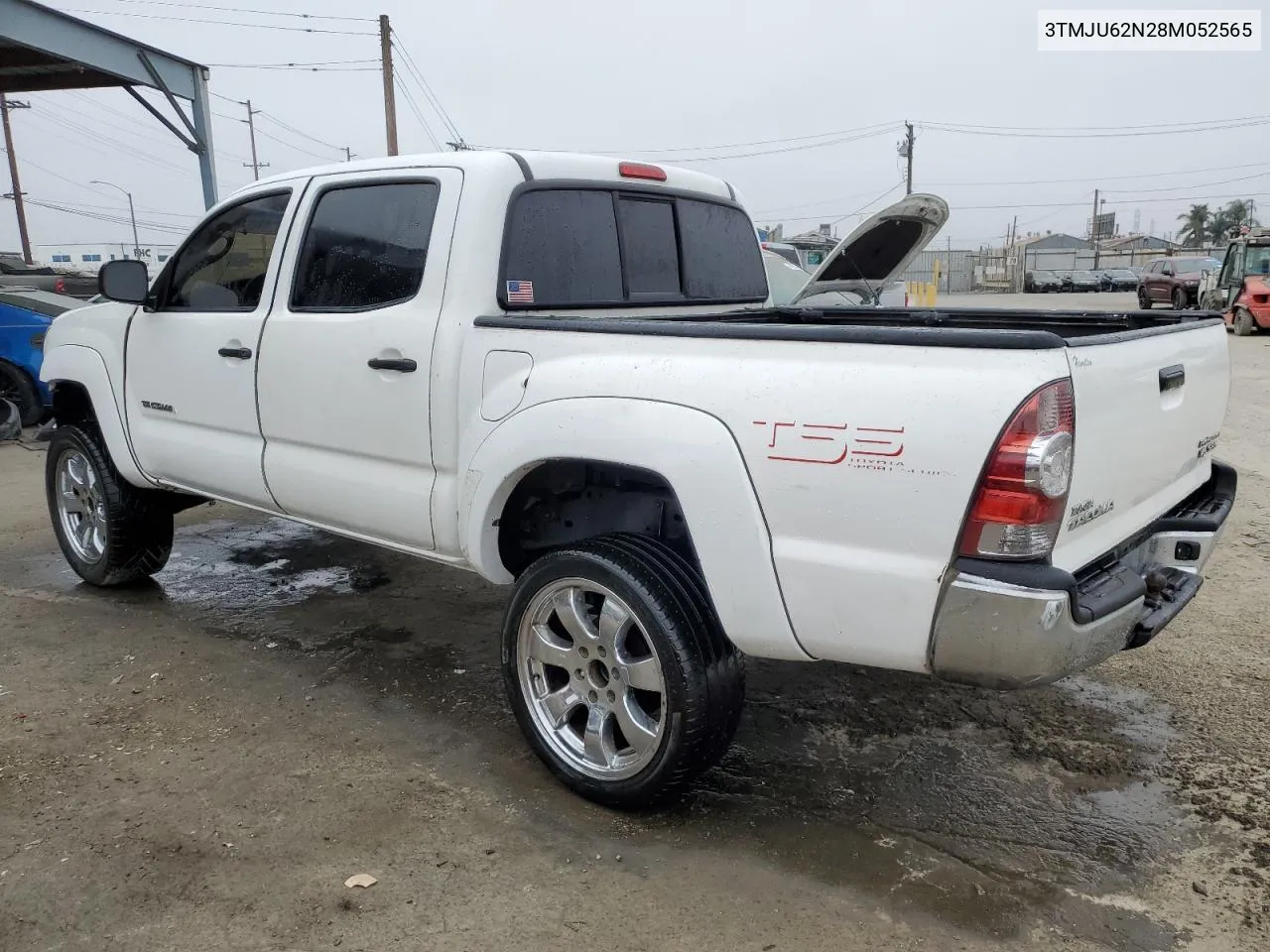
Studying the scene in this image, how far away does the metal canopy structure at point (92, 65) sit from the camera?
462 inches

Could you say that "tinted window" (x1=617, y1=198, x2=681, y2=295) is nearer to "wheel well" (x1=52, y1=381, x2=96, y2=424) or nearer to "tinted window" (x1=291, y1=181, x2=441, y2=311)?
"tinted window" (x1=291, y1=181, x2=441, y2=311)

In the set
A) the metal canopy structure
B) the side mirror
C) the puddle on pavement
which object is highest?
the metal canopy structure

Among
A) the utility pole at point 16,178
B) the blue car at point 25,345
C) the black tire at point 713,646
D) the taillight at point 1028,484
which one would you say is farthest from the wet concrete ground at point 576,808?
the utility pole at point 16,178

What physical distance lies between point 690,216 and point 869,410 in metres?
2.03

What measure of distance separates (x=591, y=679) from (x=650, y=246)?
69.3 inches

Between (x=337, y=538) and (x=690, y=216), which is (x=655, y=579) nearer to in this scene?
(x=690, y=216)

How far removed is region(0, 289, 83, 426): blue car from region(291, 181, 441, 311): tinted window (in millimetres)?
7335

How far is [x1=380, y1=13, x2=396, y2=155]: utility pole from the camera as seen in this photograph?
2636cm

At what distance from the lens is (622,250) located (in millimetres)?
3674

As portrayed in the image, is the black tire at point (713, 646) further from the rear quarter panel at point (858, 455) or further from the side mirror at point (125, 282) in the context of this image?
the side mirror at point (125, 282)

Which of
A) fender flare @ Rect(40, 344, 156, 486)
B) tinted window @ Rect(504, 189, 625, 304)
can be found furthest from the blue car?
tinted window @ Rect(504, 189, 625, 304)

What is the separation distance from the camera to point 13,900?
2562 millimetres

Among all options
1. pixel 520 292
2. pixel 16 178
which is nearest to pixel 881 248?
pixel 520 292

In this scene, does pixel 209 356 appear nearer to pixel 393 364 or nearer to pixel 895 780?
pixel 393 364
